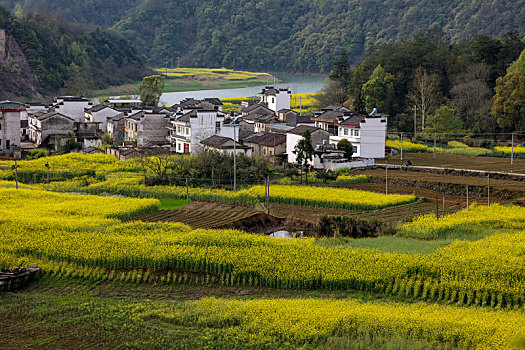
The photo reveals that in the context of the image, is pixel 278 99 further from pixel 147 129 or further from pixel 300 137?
pixel 300 137

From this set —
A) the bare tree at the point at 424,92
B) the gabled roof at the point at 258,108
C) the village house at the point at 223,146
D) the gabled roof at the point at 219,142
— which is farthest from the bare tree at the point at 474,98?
the gabled roof at the point at 219,142

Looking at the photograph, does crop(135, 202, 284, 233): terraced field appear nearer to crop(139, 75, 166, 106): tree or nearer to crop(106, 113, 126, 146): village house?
crop(106, 113, 126, 146): village house

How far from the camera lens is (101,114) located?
56.9 meters

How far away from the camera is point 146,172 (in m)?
38.2

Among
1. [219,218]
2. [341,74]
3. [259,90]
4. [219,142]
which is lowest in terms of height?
[219,218]

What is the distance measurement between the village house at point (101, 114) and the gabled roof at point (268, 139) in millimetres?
15918

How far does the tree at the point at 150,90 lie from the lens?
220 ft

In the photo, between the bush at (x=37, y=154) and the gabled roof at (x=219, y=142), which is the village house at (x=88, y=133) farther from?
the gabled roof at (x=219, y=142)

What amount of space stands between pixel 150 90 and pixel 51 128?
18.7m

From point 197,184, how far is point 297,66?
8581 cm

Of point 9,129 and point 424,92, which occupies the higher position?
point 424,92

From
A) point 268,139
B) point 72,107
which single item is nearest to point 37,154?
point 72,107

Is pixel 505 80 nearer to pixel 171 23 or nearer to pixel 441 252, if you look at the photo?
pixel 441 252

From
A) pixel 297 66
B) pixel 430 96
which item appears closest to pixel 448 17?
pixel 297 66
